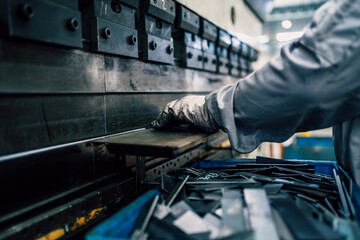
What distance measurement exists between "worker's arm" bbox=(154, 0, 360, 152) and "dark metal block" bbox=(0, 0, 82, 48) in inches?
23.0

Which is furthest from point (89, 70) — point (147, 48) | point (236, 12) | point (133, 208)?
point (236, 12)

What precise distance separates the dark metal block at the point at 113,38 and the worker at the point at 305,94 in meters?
0.41

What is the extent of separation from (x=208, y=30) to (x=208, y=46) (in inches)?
6.0

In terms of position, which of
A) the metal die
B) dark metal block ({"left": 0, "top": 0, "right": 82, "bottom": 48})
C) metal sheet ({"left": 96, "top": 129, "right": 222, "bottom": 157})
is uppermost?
the metal die

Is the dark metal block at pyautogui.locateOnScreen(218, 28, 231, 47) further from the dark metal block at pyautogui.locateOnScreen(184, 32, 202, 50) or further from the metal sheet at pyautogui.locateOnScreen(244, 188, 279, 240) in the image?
the metal sheet at pyautogui.locateOnScreen(244, 188, 279, 240)

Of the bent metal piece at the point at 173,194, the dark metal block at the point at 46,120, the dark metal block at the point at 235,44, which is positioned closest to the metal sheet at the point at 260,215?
the bent metal piece at the point at 173,194

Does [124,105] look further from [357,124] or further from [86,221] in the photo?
[357,124]

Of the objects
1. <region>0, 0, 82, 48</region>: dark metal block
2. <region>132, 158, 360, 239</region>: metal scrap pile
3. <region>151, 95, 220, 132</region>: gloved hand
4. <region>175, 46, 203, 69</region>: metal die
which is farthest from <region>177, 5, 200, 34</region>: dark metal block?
<region>132, 158, 360, 239</region>: metal scrap pile

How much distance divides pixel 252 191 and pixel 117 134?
66cm

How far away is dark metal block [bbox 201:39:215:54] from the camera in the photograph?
1.99 meters

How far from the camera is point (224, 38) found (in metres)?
2.28

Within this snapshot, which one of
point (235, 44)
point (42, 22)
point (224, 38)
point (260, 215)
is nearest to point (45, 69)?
point (42, 22)

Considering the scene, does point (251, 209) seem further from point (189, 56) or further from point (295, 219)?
point (189, 56)

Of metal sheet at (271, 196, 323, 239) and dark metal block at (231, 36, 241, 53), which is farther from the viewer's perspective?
dark metal block at (231, 36, 241, 53)
